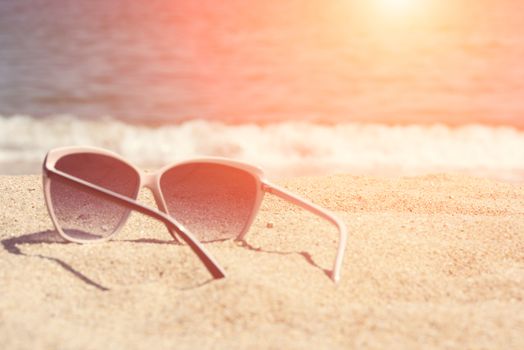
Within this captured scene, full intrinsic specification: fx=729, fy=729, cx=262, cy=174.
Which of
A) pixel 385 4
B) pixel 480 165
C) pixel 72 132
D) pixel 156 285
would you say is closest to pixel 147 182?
pixel 156 285

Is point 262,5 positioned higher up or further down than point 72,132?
higher up

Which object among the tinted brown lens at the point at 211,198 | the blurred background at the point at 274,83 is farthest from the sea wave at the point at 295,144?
the tinted brown lens at the point at 211,198

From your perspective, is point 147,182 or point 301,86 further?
point 301,86

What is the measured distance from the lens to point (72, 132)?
779 cm

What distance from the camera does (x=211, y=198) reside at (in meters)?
2.65

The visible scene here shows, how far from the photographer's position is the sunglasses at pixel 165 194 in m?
2.45

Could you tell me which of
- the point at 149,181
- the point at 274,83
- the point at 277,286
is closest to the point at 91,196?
the point at 149,181

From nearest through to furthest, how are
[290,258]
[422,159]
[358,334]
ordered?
1. [358,334]
2. [290,258]
3. [422,159]

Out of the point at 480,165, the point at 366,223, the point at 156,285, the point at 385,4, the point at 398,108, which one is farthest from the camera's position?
the point at 385,4

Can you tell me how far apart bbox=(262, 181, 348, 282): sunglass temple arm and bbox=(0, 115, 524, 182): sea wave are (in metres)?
2.78

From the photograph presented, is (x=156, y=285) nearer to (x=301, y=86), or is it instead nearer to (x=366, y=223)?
(x=366, y=223)

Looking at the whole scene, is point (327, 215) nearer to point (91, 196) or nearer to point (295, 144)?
point (91, 196)

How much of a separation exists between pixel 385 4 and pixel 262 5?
2082 mm

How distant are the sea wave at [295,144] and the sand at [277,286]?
2407mm
